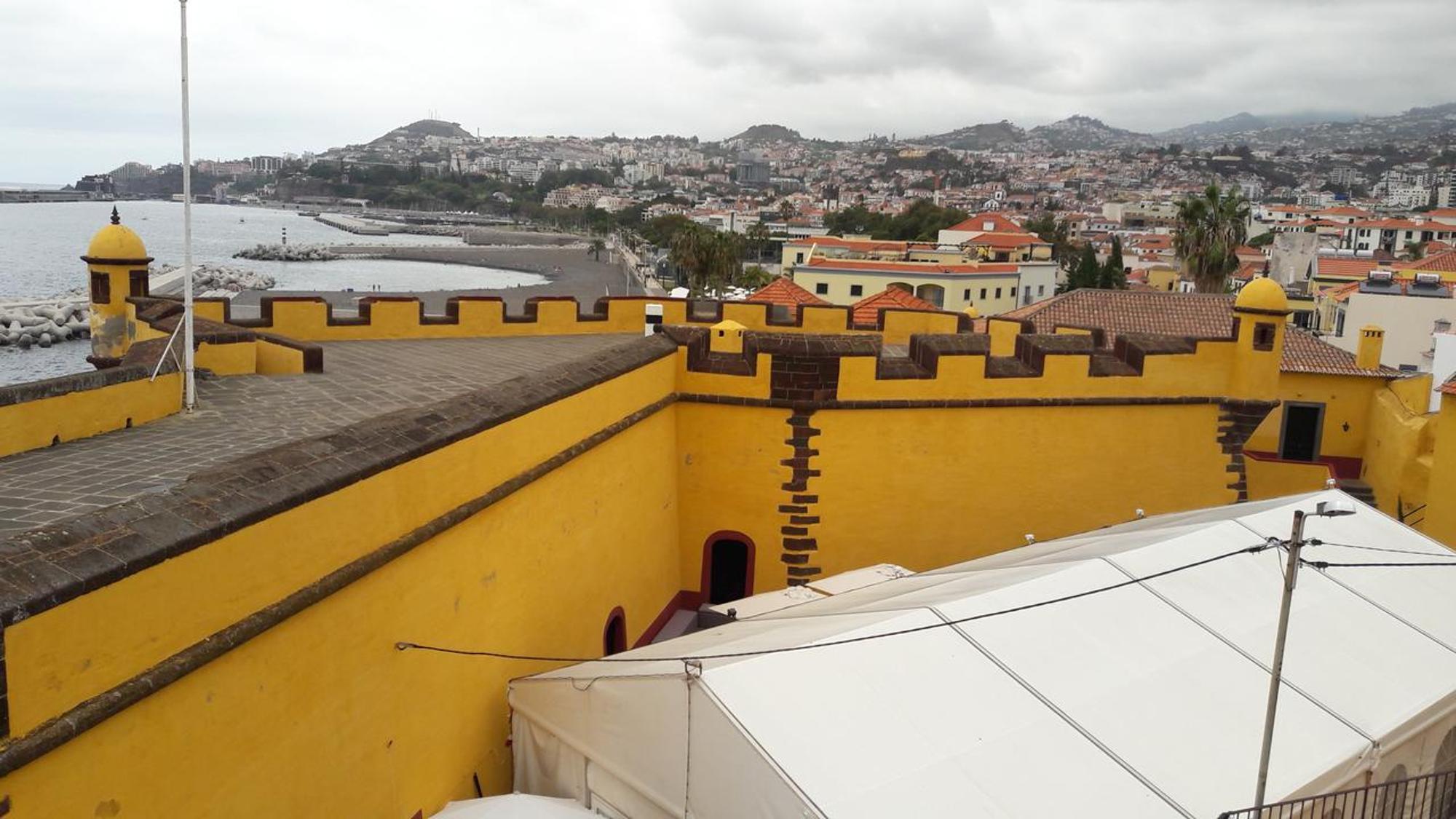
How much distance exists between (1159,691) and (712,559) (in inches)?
241

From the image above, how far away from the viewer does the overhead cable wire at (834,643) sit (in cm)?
641

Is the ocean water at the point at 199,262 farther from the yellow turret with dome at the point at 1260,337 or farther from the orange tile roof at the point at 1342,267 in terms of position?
the orange tile roof at the point at 1342,267

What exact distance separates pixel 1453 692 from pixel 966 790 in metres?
4.05

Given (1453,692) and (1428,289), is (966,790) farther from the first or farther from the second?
(1428,289)

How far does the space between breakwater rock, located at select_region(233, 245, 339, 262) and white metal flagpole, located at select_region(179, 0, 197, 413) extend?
109994mm

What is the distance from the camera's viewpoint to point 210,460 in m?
6.49

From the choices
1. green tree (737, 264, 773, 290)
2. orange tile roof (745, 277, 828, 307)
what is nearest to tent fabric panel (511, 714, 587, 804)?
orange tile roof (745, 277, 828, 307)

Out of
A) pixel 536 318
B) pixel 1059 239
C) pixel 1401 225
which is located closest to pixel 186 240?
pixel 536 318

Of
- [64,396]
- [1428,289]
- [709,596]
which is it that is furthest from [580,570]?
[1428,289]

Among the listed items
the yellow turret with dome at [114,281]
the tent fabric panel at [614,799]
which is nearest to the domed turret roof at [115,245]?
the yellow turret with dome at [114,281]

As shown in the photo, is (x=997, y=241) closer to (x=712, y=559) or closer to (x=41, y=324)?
(x=41, y=324)

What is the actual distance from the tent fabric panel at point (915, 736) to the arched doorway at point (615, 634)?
379cm

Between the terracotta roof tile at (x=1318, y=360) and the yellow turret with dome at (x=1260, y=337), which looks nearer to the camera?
the yellow turret with dome at (x=1260, y=337)

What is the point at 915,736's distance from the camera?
18.9 ft
